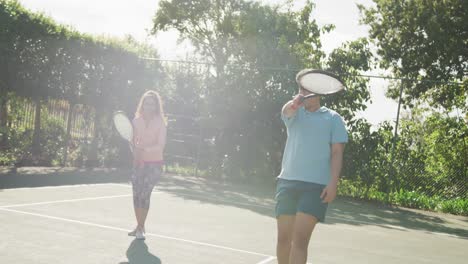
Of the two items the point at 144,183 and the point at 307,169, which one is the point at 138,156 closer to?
→ the point at 144,183

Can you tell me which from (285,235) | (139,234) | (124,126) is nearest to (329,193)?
(285,235)

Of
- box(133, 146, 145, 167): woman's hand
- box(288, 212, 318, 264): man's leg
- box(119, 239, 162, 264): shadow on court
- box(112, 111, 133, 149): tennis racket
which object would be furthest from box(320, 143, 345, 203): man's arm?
box(112, 111, 133, 149): tennis racket

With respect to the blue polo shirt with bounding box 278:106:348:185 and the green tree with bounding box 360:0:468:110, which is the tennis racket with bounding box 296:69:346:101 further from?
the green tree with bounding box 360:0:468:110

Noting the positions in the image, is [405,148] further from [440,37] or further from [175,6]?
[175,6]

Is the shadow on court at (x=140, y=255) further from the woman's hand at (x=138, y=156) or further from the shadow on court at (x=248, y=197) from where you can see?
the shadow on court at (x=248, y=197)

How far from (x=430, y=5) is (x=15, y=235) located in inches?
766

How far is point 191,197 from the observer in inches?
442

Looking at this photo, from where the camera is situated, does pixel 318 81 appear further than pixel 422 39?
No

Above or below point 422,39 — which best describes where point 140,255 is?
below

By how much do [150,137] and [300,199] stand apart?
Answer: 2936 millimetres

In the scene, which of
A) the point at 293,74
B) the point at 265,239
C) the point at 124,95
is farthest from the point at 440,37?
the point at 265,239

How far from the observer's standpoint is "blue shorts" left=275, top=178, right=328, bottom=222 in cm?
424

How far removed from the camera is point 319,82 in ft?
14.1

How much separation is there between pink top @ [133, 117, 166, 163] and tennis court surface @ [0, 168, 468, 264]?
102cm
